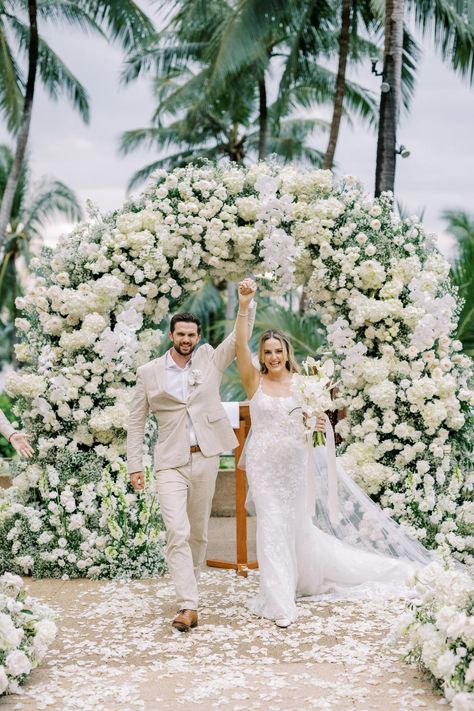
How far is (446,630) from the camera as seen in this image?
4254 mm

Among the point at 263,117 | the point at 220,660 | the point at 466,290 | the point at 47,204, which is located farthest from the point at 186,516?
the point at 47,204

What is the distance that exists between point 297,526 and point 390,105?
23.0 ft

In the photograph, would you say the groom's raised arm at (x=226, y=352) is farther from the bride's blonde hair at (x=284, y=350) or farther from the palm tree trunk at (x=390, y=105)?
the palm tree trunk at (x=390, y=105)

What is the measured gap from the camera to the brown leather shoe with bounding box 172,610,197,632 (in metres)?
5.54

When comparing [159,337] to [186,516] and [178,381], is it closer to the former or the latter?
[178,381]

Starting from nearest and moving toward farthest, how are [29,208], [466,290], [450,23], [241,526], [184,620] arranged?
[184,620] → [241,526] → [466,290] → [450,23] → [29,208]

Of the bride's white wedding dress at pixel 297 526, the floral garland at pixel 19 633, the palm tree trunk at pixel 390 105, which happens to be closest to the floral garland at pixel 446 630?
the bride's white wedding dress at pixel 297 526

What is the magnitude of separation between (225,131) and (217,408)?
21.8m

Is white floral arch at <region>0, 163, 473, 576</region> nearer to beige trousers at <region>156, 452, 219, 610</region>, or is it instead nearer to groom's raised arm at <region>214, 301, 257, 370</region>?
beige trousers at <region>156, 452, 219, 610</region>

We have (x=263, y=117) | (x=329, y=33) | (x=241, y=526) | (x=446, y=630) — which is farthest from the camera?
(x=263, y=117)

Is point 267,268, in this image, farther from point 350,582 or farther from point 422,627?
point 422,627

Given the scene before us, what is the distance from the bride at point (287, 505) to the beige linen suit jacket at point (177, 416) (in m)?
0.25

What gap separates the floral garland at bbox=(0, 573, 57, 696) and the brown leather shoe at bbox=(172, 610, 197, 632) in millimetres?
851

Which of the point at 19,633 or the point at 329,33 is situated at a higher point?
the point at 329,33
